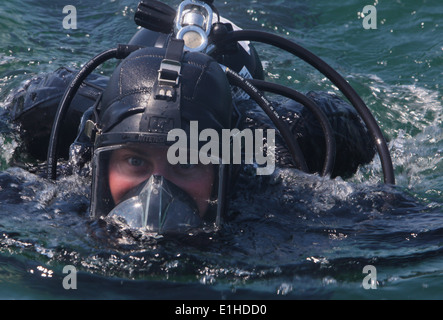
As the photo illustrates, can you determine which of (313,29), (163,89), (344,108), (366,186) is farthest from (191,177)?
(313,29)

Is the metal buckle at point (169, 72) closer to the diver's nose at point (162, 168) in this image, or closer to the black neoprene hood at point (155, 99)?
the black neoprene hood at point (155, 99)

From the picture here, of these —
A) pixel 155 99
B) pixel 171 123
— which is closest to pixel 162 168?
pixel 171 123

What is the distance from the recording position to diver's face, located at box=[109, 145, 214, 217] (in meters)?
2.73

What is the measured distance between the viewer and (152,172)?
9.05 feet

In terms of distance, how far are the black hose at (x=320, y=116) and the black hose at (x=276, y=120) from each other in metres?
0.14

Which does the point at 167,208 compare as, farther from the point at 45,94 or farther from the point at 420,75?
the point at 420,75

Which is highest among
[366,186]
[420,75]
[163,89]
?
[420,75]

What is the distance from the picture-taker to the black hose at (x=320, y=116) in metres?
3.28

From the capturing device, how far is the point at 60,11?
646 centimetres

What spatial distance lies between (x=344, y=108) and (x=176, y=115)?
4.64 feet
